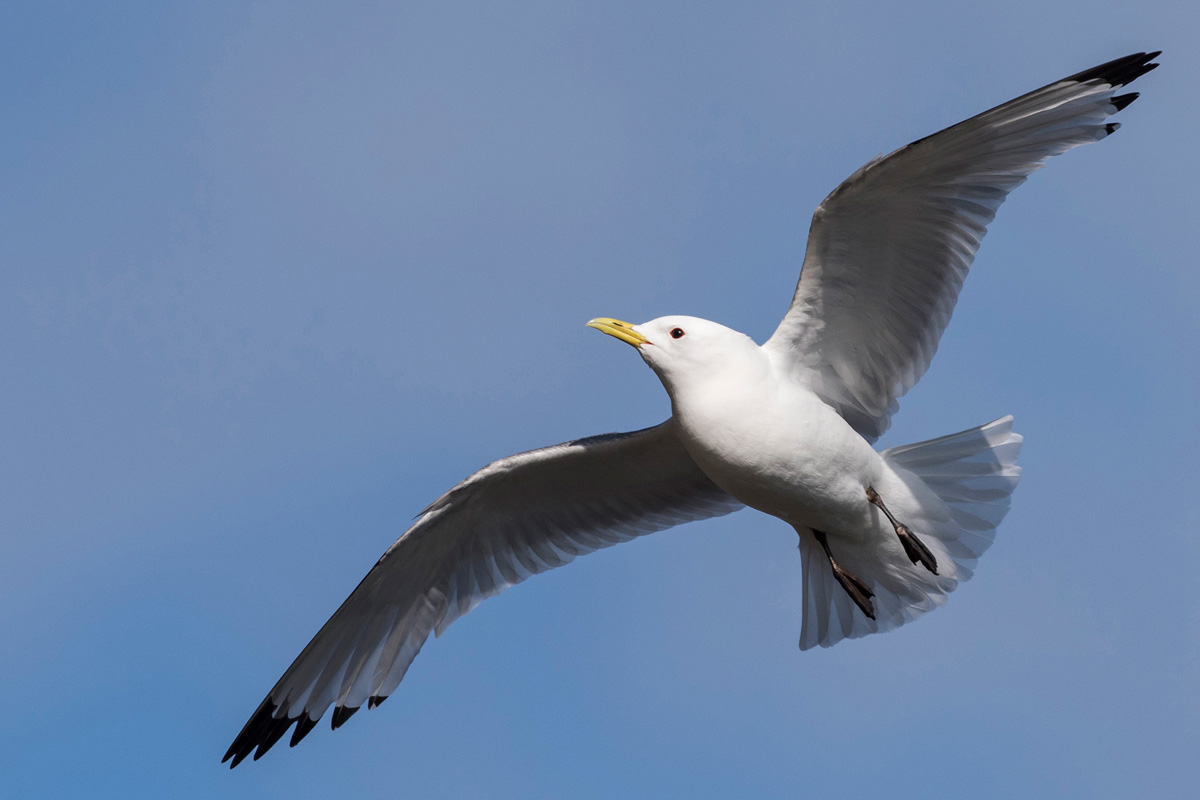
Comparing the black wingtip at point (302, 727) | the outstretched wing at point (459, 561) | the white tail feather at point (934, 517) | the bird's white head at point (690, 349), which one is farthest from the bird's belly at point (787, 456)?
the black wingtip at point (302, 727)

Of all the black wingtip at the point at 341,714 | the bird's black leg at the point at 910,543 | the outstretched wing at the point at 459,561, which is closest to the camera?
the bird's black leg at the point at 910,543

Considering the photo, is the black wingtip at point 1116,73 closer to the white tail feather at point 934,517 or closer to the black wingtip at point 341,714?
the white tail feather at point 934,517

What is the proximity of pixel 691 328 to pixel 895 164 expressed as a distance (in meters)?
1.24

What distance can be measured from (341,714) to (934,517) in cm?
365

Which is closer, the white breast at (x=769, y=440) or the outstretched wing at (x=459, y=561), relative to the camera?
the white breast at (x=769, y=440)

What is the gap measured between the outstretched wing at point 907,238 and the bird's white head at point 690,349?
1.68ft

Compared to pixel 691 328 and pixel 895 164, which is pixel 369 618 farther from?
pixel 895 164

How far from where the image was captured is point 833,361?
7340 mm

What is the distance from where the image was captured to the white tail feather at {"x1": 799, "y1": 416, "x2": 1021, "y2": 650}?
730 cm

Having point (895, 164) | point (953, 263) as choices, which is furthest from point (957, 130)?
point (953, 263)

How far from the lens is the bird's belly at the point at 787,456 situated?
654 cm

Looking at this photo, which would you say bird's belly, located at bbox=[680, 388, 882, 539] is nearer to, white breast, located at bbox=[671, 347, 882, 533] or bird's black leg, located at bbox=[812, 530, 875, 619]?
white breast, located at bbox=[671, 347, 882, 533]

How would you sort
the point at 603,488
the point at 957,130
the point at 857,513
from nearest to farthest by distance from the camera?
the point at 957,130, the point at 857,513, the point at 603,488

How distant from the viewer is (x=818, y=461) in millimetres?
6680
